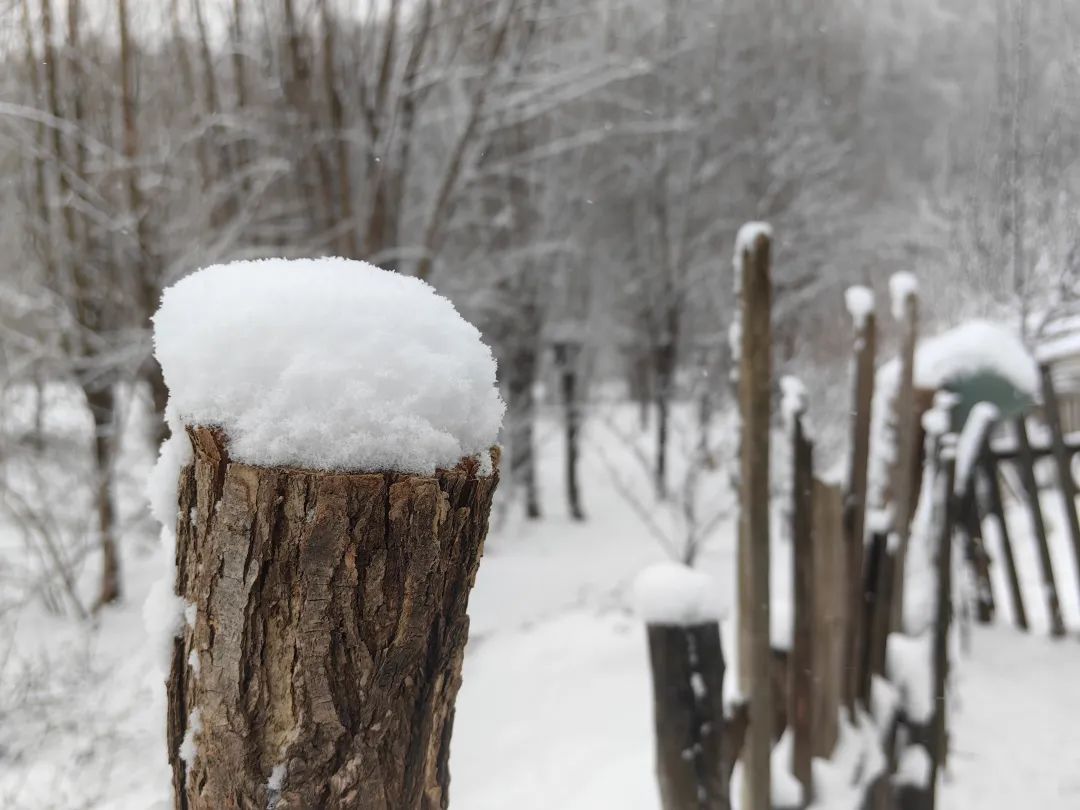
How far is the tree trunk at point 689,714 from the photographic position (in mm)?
1441

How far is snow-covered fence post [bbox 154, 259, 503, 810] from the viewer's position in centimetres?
58

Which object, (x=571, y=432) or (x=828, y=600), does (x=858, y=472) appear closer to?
(x=828, y=600)

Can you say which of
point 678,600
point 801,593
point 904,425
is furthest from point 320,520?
point 904,425

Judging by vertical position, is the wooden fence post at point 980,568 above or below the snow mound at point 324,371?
below

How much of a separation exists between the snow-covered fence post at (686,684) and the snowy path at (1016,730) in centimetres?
138

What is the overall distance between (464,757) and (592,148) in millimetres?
8465

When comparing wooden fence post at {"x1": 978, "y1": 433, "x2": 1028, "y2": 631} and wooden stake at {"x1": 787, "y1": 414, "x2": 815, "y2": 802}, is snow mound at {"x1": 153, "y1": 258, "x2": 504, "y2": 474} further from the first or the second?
wooden fence post at {"x1": 978, "y1": 433, "x2": 1028, "y2": 631}

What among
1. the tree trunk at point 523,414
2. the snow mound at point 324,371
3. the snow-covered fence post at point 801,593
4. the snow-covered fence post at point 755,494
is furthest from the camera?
the tree trunk at point 523,414

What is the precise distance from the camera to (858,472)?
2137mm

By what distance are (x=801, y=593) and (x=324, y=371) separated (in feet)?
6.03

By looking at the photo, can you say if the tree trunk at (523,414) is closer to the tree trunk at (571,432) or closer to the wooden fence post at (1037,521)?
the tree trunk at (571,432)

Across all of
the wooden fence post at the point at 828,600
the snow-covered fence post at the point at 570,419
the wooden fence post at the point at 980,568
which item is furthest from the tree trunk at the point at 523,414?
the wooden fence post at the point at 828,600

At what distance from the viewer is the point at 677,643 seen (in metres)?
1.44

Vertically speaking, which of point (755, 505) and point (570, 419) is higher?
point (755, 505)
